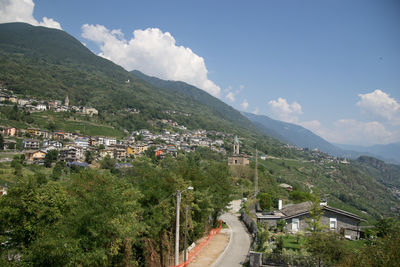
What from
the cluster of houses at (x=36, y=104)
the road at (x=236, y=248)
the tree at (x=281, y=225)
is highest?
the cluster of houses at (x=36, y=104)

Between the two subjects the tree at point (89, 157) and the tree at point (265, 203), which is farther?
the tree at point (89, 157)

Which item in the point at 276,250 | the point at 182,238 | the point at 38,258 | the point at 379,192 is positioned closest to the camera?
the point at 38,258

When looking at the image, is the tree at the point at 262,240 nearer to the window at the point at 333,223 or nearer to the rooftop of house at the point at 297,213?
the rooftop of house at the point at 297,213

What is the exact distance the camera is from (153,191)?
16.9m

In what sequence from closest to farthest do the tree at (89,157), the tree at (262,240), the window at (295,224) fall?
the tree at (262,240), the window at (295,224), the tree at (89,157)

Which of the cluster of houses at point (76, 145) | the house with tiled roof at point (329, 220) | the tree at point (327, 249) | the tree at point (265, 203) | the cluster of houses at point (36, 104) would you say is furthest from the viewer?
the cluster of houses at point (36, 104)

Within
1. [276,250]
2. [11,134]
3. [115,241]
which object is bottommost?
[276,250]

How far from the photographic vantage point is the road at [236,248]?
62.7ft

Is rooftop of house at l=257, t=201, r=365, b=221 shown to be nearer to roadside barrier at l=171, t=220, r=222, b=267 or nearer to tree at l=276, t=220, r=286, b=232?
tree at l=276, t=220, r=286, b=232

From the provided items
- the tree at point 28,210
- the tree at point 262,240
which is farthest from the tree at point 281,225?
the tree at point 28,210

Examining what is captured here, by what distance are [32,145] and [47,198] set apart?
78975 millimetres

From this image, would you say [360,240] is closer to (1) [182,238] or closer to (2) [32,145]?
(1) [182,238]

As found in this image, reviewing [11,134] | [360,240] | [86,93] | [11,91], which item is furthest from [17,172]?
[86,93]

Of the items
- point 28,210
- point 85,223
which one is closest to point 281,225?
point 85,223
